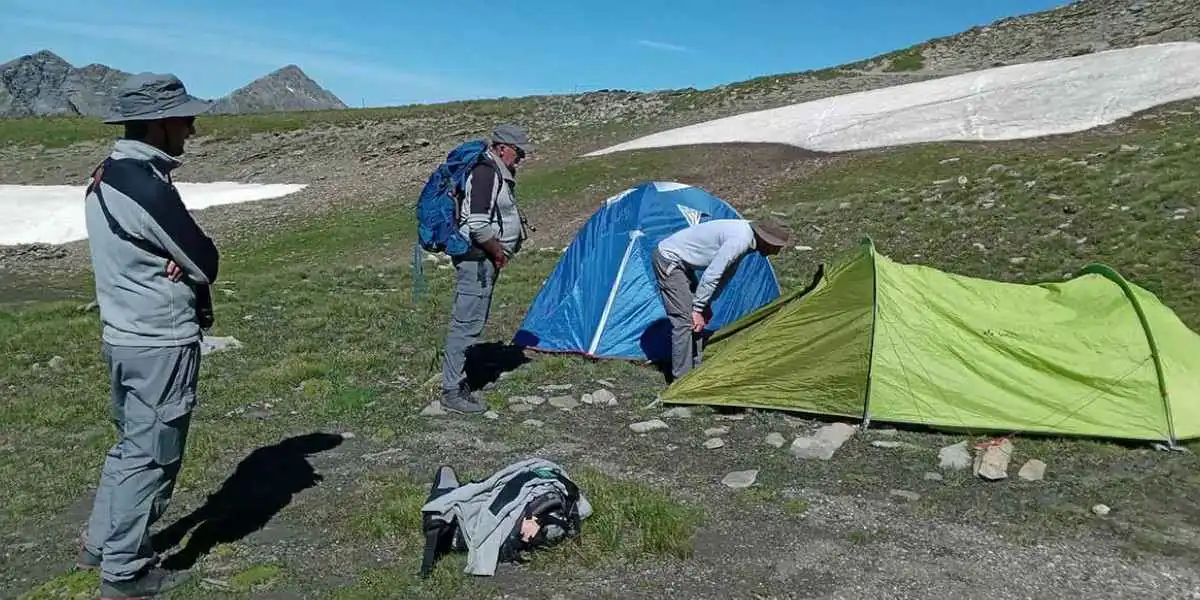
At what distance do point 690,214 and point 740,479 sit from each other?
4.97 meters

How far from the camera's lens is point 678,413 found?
9430 millimetres

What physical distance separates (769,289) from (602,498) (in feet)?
20.7

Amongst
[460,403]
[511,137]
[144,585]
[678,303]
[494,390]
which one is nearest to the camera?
[144,585]

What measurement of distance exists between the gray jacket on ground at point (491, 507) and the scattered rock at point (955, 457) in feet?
9.98

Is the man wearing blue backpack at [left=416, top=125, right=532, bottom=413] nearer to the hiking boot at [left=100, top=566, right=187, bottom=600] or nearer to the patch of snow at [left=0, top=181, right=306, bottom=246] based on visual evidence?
the hiking boot at [left=100, top=566, right=187, bottom=600]

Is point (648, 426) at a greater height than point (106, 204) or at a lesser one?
lesser

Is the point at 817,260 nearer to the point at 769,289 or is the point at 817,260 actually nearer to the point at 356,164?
the point at 769,289

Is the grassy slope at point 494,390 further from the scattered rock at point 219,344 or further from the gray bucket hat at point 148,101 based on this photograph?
the gray bucket hat at point 148,101

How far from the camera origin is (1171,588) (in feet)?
19.0

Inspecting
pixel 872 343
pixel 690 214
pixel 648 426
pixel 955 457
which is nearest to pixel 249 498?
pixel 648 426

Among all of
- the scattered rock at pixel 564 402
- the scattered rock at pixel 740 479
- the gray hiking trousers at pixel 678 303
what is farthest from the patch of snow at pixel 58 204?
the scattered rock at pixel 740 479

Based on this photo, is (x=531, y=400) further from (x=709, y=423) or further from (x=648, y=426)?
(x=709, y=423)

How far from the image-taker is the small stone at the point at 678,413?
9344 millimetres

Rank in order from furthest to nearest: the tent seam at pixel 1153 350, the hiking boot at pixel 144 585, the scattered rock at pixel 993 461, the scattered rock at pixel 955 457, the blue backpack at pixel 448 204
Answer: the blue backpack at pixel 448 204 < the tent seam at pixel 1153 350 < the scattered rock at pixel 955 457 < the scattered rock at pixel 993 461 < the hiking boot at pixel 144 585
